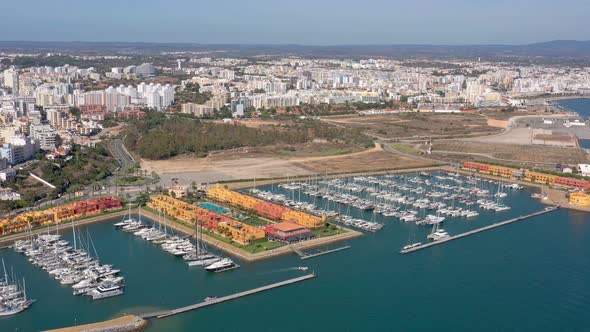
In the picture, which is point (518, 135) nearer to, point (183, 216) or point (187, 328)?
point (183, 216)

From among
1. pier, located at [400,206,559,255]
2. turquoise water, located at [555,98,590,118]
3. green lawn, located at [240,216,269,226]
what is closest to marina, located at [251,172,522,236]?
pier, located at [400,206,559,255]

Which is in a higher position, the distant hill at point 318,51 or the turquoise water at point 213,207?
the distant hill at point 318,51

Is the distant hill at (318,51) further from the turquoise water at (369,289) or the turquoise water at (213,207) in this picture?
the turquoise water at (369,289)

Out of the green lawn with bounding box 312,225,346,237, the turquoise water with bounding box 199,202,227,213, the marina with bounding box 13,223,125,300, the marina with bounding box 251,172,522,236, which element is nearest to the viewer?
the marina with bounding box 13,223,125,300

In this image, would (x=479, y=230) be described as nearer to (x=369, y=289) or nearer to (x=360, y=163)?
(x=369, y=289)

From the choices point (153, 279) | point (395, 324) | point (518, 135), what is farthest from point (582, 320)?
point (518, 135)

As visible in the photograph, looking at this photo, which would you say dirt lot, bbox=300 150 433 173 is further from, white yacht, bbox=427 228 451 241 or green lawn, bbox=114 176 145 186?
white yacht, bbox=427 228 451 241

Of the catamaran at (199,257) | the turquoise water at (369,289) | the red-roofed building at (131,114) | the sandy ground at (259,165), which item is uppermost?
the red-roofed building at (131,114)

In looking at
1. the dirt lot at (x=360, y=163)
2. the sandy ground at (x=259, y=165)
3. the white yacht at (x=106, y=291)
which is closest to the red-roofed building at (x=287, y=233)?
the white yacht at (x=106, y=291)

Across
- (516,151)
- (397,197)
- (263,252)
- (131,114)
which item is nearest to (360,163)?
(397,197)
